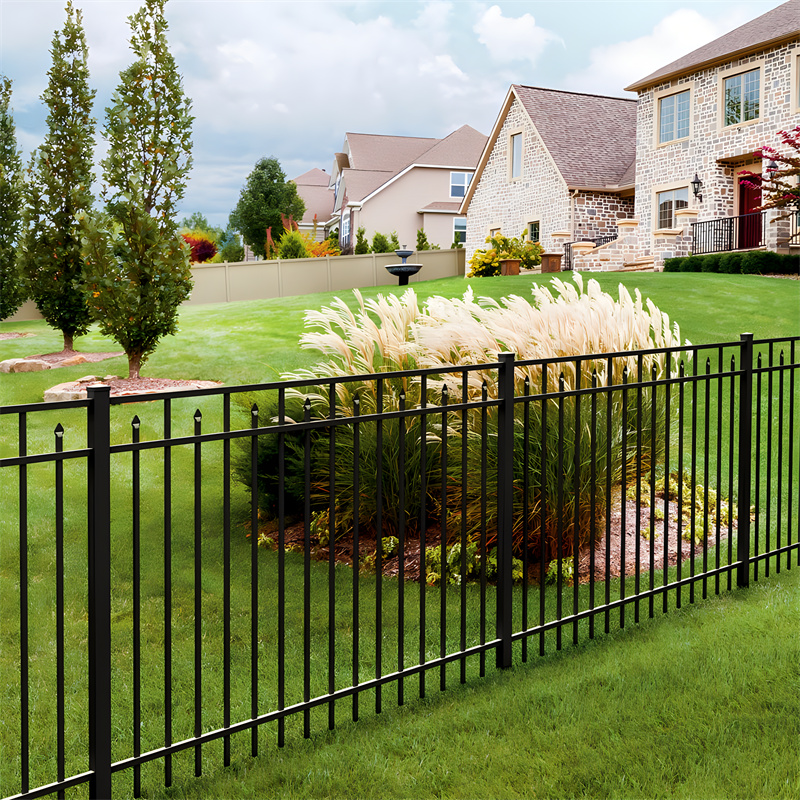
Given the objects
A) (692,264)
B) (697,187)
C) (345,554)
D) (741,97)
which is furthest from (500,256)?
(345,554)

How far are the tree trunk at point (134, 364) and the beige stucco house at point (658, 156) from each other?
15925mm

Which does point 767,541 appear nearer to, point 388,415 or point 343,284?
point 388,415

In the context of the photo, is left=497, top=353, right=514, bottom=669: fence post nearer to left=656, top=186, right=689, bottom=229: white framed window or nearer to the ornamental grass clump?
the ornamental grass clump

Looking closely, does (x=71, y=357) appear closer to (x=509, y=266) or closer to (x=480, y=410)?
(x=480, y=410)

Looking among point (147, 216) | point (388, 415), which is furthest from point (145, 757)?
point (147, 216)

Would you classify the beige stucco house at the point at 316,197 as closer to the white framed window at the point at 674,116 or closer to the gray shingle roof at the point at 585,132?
the gray shingle roof at the point at 585,132

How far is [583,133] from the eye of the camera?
3052cm

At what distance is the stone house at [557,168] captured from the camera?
93.0ft

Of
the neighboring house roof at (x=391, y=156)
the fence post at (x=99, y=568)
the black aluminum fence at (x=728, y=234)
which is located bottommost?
the fence post at (x=99, y=568)

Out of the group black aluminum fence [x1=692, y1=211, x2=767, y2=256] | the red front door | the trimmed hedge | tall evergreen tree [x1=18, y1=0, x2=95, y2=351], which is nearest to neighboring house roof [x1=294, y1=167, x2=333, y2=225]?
black aluminum fence [x1=692, y1=211, x2=767, y2=256]

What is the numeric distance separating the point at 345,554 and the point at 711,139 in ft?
75.6

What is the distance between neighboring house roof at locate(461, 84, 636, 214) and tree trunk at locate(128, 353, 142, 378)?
19632mm

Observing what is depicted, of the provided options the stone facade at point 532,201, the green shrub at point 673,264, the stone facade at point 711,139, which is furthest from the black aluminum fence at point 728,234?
the stone facade at point 532,201

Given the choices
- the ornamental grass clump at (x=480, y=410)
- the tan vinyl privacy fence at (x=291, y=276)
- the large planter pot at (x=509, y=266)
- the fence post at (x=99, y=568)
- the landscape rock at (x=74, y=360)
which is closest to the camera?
the fence post at (x=99, y=568)
